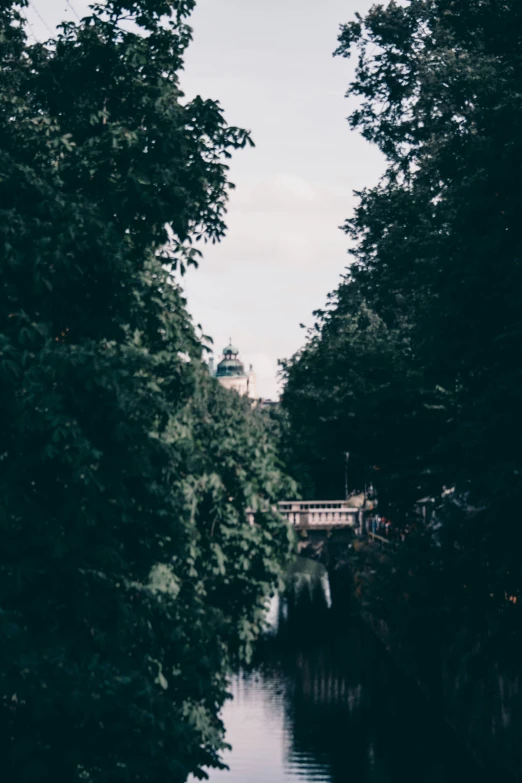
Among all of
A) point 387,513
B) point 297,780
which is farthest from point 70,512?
point 387,513

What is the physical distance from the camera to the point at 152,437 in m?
13.3

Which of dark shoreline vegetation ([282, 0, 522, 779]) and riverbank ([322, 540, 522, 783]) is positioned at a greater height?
dark shoreline vegetation ([282, 0, 522, 779])

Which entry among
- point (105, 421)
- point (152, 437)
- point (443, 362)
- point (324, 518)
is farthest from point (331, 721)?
point (324, 518)

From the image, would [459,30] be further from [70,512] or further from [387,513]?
[70,512]

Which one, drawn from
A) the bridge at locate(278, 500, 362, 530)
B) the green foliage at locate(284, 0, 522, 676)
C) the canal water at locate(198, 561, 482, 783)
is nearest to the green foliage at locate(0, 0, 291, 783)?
the green foliage at locate(284, 0, 522, 676)

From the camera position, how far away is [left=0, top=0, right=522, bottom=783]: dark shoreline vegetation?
11836mm

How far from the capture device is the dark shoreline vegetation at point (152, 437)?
38.8 feet

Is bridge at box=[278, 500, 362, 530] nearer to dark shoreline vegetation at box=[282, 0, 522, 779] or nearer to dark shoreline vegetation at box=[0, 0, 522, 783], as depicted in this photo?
dark shoreline vegetation at box=[282, 0, 522, 779]

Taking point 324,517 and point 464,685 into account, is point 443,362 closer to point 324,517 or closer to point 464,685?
point 464,685

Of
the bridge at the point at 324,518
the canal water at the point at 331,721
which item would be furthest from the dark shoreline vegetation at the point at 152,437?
the bridge at the point at 324,518

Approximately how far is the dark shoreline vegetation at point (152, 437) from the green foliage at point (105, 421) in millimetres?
36

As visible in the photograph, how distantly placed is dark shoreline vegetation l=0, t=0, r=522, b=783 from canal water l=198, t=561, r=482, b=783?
1693 mm

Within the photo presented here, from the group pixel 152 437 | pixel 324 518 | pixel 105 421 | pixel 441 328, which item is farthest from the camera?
pixel 324 518

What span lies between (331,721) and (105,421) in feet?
75.3
